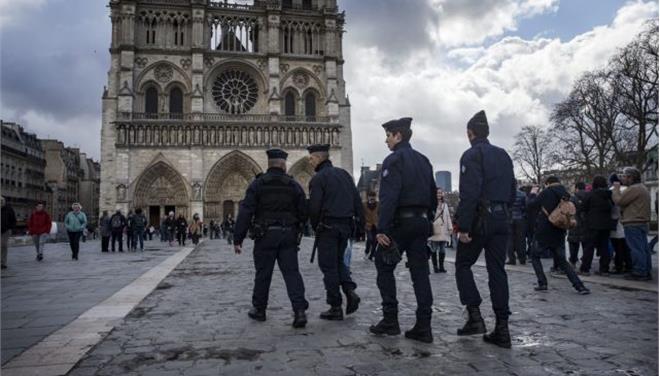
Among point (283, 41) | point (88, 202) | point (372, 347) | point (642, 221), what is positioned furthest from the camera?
point (88, 202)

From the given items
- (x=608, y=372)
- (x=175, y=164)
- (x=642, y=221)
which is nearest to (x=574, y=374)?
(x=608, y=372)

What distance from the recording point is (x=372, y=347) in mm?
4004

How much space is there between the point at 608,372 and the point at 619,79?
25.7 meters

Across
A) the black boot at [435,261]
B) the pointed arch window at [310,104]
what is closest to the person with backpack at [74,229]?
the black boot at [435,261]

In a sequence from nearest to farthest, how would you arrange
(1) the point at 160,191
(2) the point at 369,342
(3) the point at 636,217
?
(2) the point at 369,342, (3) the point at 636,217, (1) the point at 160,191

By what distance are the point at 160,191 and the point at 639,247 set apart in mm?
33876

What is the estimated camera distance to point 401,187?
457cm

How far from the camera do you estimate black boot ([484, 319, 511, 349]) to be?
4012mm

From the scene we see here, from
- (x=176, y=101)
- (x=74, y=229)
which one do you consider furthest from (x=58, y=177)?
(x=74, y=229)

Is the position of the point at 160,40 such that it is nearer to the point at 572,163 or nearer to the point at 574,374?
the point at 572,163

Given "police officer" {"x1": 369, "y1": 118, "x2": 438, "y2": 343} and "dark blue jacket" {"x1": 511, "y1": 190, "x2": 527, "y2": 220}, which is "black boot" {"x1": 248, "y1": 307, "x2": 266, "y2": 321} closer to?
"police officer" {"x1": 369, "y1": 118, "x2": 438, "y2": 343}

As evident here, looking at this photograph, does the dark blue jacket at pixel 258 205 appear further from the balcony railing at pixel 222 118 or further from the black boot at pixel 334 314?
the balcony railing at pixel 222 118

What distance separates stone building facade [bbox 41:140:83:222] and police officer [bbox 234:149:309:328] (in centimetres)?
6253

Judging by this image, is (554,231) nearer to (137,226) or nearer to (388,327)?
(388,327)
